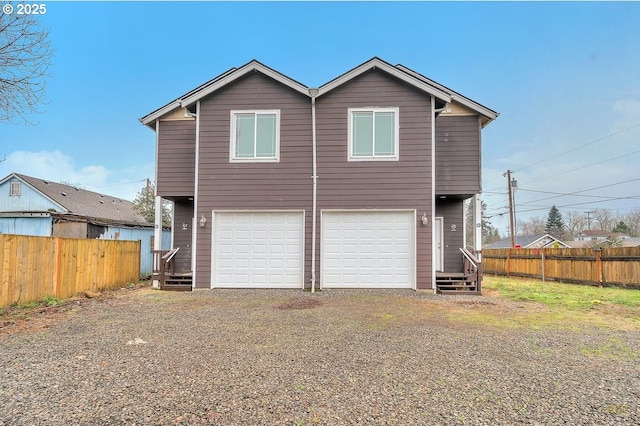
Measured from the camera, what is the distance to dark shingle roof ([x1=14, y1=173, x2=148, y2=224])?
1975cm

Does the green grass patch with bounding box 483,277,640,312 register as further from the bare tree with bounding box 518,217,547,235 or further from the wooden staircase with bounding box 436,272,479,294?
the bare tree with bounding box 518,217,547,235

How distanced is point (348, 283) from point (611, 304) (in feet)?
20.9

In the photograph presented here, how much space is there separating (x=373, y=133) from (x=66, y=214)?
1320 cm

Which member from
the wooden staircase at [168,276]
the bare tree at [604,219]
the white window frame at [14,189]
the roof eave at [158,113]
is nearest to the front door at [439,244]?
the wooden staircase at [168,276]

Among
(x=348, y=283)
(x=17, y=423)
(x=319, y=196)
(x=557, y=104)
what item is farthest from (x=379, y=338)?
(x=557, y=104)

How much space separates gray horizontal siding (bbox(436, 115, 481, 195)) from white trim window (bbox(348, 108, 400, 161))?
159cm

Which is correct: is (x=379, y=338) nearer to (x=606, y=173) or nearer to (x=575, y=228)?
(x=606, y=173)

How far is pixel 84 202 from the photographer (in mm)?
21781

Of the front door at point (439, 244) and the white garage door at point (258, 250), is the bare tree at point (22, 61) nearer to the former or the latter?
the white garage door at point (258, 250)

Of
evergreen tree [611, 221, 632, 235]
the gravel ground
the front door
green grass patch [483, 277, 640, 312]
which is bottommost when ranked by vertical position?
green grass patch [483, 277, 640, 312]

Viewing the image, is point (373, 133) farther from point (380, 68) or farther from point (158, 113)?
point (158, 113)

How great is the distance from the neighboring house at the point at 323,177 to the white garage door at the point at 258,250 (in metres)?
0.03

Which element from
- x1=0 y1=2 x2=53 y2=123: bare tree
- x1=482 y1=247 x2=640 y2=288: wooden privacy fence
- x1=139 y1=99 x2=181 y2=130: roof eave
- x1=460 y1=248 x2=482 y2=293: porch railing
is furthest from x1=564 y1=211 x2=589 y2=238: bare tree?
x1=0 y1=2 x2=53 y2=123: bare tree

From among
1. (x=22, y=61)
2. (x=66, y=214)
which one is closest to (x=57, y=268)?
(x=22, y=61)
